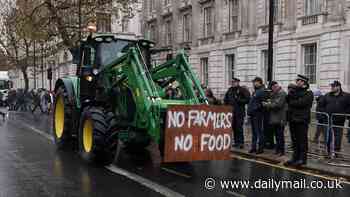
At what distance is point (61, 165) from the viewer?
34.2 ft

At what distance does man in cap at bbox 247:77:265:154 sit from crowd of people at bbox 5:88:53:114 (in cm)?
2044

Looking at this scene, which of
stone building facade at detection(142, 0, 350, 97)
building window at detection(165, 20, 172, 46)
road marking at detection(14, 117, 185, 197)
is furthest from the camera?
building window at detection(165, 20, 172, 46)

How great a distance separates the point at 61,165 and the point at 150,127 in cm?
268

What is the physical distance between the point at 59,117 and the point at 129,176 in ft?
17.9

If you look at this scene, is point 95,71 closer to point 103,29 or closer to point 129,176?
point 129,176

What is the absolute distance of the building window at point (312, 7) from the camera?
2508 centimetres

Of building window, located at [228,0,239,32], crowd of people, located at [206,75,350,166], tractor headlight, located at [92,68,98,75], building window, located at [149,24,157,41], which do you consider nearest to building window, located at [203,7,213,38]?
building window, located at [228,0,239,32]

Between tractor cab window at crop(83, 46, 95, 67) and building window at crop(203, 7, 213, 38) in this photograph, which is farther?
building window at crop(203, 7, 213, 38)

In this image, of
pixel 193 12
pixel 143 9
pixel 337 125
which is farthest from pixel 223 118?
pixel 143 9

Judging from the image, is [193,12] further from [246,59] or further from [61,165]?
[61,165]

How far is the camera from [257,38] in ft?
96.3

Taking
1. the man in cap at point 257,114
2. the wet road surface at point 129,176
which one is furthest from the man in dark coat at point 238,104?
the wet road surface at point 129,176

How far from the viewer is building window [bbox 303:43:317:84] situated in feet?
82.7

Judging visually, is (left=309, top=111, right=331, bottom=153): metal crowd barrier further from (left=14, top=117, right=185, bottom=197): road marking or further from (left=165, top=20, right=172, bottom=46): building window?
(left=165, top=20, right=172, bottom=46): building window
